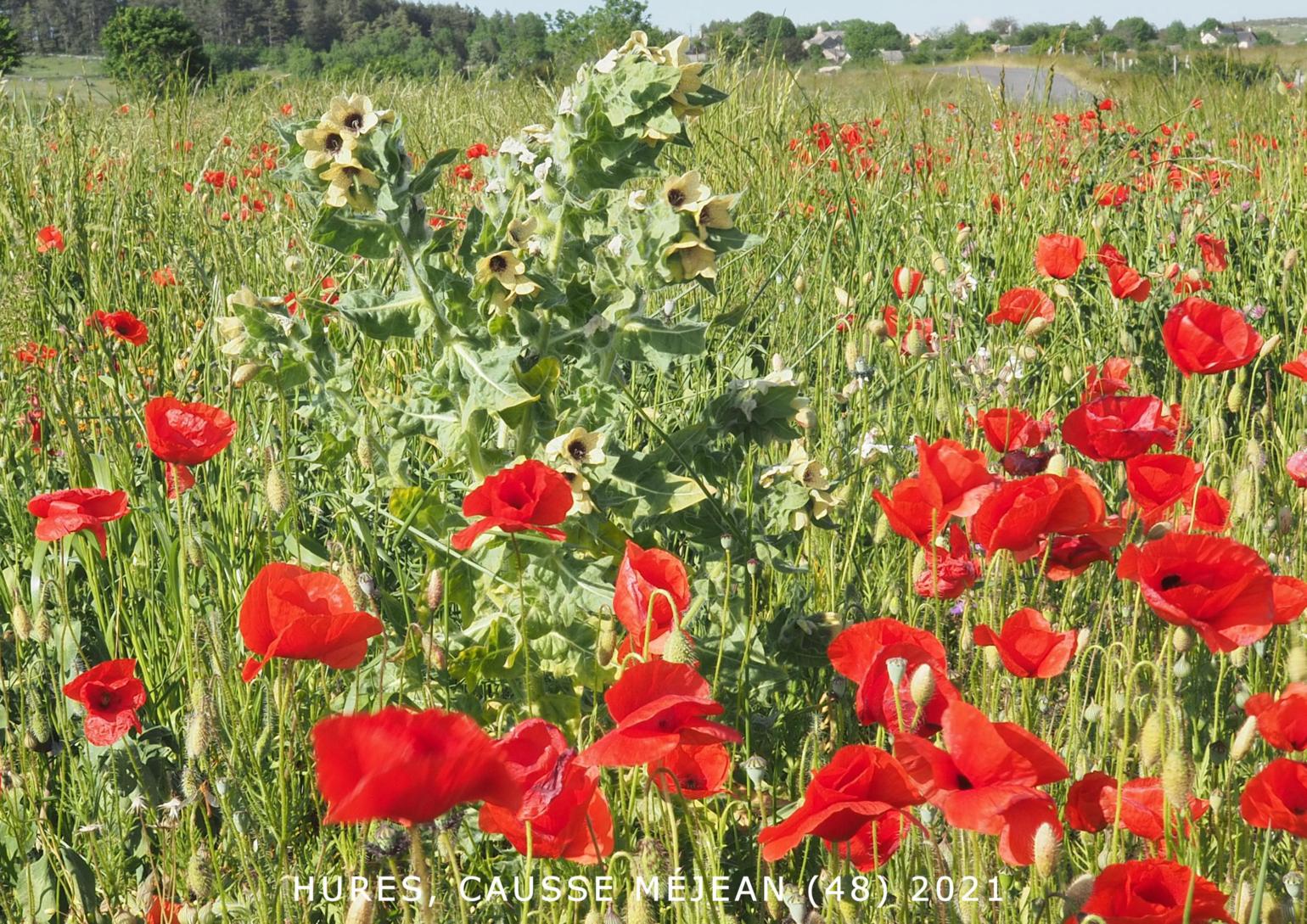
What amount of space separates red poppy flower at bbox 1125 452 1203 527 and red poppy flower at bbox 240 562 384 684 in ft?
2.82

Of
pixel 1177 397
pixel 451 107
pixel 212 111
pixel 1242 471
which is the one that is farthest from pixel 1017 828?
pixel 212 111

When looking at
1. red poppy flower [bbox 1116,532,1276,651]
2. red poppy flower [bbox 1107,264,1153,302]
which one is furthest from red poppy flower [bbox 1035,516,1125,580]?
red poppy flower [bbox 1107,264,1153,302]

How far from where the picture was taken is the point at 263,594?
99 cm

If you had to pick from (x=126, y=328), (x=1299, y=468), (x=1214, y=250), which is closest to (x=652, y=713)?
(x=1299, y=468)

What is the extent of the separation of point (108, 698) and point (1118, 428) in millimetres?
1249

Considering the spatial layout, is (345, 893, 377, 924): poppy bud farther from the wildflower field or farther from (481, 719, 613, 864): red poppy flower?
(481, 719, 613, 864): red poppy flower

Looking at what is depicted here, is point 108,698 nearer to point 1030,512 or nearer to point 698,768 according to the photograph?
point 698,768

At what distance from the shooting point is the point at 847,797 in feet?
2.65

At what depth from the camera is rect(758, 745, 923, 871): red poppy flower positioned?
0.80 metres

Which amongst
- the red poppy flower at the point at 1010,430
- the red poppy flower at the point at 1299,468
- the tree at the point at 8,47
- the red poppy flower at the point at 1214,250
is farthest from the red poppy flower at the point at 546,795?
the tree at the point at 8,47

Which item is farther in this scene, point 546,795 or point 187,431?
point 187,431

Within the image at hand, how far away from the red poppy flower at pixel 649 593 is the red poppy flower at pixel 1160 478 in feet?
1.85

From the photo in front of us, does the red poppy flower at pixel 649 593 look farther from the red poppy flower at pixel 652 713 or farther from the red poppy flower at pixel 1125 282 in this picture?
the red poppy flower at pixel 1125 282

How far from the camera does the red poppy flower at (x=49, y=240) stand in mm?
2844
